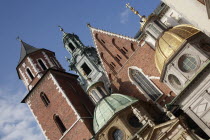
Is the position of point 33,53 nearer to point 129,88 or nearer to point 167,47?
point 129,88

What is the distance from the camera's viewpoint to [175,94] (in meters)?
17.2

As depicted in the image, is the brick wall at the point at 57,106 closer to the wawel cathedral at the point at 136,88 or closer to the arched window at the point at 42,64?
the wawel cathedral at the point at 136,88

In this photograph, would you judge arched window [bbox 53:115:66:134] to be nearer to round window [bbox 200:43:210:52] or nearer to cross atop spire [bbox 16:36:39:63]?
cross atop spire [bbox 16:36:39:63]

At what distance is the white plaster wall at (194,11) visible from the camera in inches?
305

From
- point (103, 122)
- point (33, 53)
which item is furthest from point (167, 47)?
point (33, 53)

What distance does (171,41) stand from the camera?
16.3m

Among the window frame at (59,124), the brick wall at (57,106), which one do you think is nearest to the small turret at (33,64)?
the brick wall at (57,106)

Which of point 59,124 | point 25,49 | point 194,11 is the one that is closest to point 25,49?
point 25,49

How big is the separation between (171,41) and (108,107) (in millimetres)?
5541

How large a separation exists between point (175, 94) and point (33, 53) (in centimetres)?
1295

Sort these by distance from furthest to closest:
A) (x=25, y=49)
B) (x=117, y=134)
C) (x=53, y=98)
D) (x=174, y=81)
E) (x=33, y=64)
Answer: (x=25, y=49)
(x=33, y=64)
(x=53, y=98)
(x=174, y=81)
(x=117, y=134)

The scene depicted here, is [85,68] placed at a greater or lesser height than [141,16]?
greater

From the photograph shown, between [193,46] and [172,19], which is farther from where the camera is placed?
[172,19]

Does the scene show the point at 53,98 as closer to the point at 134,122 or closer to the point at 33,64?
the point at 33,64
